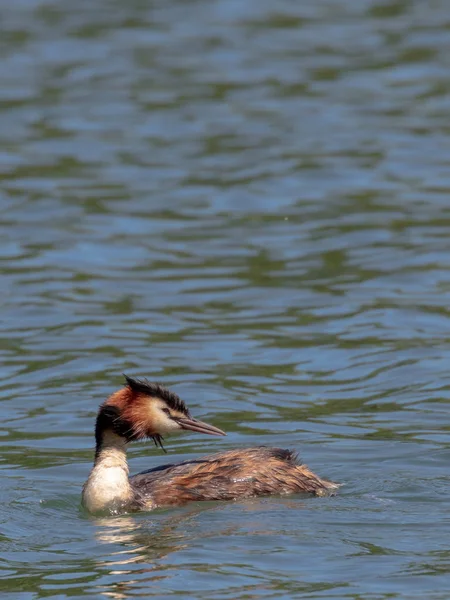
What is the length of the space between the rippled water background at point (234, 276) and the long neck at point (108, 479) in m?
0.15

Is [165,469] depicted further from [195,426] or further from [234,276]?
[234,276]

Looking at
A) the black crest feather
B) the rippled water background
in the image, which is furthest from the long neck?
the black crest feather

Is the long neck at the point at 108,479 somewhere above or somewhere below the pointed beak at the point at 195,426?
below

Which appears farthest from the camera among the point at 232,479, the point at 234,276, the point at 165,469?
the point at 234,276

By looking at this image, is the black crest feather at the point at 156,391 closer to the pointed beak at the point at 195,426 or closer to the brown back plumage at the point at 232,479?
the pointed beak at the point at 195,426

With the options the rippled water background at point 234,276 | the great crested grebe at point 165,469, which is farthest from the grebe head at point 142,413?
the rippled water background at point 234,276

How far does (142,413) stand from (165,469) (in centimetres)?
55

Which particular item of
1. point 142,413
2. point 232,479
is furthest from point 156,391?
point 232,479

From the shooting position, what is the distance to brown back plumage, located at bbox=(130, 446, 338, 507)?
1097 centimetres

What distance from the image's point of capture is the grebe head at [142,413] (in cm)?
1079

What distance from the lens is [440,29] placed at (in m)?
25.5

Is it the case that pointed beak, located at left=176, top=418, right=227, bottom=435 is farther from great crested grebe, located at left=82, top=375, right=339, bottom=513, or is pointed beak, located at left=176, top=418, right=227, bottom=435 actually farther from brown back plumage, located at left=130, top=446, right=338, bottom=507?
brown back plumage, located at left=130, top=446, right=338, bottom=507

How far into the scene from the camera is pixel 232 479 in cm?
1105

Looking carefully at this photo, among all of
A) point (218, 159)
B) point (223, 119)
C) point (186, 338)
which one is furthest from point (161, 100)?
point (186, 338)
